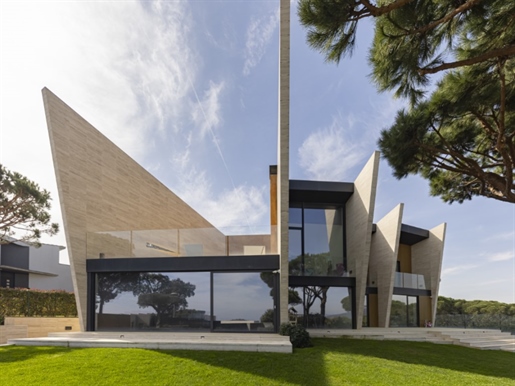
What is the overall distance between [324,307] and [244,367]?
715cm

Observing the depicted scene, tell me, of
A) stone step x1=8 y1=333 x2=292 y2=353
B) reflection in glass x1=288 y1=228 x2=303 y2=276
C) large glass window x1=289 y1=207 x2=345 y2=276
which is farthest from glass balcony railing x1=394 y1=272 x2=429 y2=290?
stone step x1=8 y1=333 x2=292 y2=353

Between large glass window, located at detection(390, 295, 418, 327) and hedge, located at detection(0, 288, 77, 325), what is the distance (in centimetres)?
1552

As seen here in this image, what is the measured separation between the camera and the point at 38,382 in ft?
25.3

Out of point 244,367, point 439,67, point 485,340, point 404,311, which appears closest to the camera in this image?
point 439,67

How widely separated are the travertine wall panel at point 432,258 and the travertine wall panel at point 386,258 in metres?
3.78

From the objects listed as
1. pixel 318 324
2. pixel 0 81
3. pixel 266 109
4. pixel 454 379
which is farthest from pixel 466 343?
pixel 0 81

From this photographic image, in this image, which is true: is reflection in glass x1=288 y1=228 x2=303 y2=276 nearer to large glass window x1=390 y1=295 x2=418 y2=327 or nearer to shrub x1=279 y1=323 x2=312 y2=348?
shrub x1=279 y1=323 x2=312 y2=348

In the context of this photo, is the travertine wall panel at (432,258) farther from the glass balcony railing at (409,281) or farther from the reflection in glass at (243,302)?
the reflection in glass at (243,302)

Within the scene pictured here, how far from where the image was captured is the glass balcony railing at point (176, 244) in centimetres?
1362

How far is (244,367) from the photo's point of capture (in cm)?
872

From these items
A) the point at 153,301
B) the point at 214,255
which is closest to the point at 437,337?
the point at 214,255

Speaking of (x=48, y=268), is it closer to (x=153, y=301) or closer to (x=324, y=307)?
(x=153, y=301)

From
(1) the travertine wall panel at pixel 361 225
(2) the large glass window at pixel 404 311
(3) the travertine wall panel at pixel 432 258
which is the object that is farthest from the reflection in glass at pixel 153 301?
(3) the travertine wall panel at pixel 432 258

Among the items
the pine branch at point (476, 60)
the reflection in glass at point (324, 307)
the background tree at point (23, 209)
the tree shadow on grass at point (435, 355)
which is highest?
the pine branch at point (476, 60)
